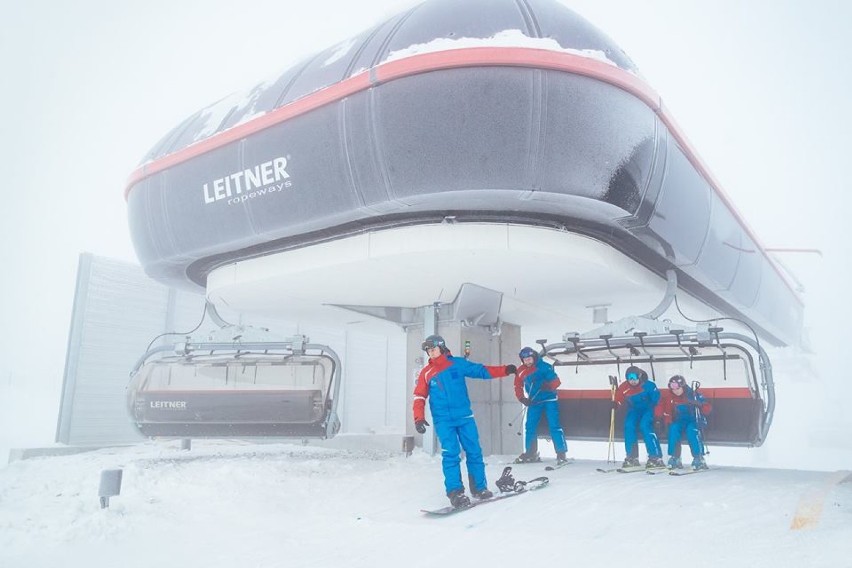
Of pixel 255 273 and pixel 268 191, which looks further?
pixel 255 273

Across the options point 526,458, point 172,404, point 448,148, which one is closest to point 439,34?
point 448,148

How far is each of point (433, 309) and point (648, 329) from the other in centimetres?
333

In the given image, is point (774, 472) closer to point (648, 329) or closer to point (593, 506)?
point (648, 329)

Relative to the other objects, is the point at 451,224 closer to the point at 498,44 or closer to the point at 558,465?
the point at 498,44

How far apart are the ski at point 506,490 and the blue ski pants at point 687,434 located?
2.10 m

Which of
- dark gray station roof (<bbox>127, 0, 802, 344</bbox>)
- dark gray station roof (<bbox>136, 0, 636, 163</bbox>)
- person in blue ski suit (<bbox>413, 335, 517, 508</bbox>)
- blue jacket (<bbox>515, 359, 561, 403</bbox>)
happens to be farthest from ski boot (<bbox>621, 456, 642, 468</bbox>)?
dark gray station roof (<bbox>136, 0, 636, 163</bbox>)

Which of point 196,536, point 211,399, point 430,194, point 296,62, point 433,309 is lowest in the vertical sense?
point 196,536

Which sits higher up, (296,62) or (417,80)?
(296,62)

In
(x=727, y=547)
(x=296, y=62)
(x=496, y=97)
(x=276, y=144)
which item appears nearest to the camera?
(x=727, y=547)

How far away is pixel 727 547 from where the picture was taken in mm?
3559

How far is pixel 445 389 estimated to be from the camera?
18.1ft

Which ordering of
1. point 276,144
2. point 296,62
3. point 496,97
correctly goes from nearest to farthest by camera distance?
1. point 496,97
2. point 276,144
3. point 296,62

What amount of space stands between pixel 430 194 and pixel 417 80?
1.09 metres

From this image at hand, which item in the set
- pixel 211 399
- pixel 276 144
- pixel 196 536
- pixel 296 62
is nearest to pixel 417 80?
pixel 276 144
